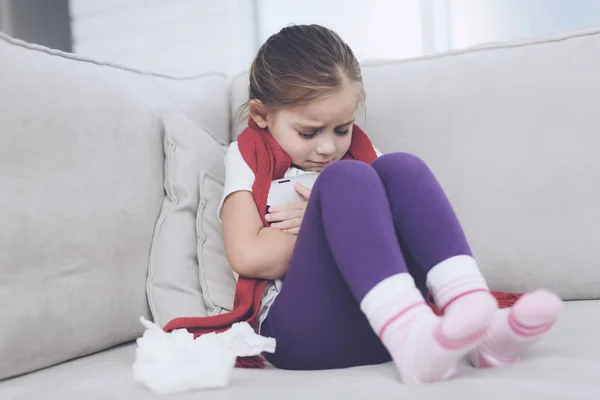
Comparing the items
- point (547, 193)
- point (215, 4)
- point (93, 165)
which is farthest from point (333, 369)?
point (215, 4)

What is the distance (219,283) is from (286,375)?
0.34 m

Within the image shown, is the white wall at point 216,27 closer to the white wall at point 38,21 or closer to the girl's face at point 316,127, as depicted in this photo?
the white wall at point 38,21

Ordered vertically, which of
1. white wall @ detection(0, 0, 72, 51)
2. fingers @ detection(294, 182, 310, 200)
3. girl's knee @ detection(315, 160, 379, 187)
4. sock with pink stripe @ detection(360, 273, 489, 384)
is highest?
white wall @ detection(0, 0, 72, 51)

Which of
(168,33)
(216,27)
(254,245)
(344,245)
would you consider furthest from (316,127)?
(168,33)

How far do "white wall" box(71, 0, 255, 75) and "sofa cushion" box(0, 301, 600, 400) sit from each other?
2.14 meters

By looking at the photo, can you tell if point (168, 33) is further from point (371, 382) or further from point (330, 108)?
point (371, 382)

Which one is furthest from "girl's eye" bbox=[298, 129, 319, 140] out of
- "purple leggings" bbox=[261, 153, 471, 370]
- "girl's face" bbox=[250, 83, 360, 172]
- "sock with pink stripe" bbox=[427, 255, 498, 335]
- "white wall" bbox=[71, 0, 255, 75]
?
"white wall" bbox=[71, 0, 255, 75]

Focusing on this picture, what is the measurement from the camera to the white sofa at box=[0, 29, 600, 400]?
83 centimetres

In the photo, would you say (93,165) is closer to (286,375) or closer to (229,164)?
(229,164)

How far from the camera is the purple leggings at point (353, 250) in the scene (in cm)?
77

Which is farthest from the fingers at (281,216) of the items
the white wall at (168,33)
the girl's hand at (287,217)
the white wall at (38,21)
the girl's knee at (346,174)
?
the white wall at (38,21)

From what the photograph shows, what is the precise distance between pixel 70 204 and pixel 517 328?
695 mm

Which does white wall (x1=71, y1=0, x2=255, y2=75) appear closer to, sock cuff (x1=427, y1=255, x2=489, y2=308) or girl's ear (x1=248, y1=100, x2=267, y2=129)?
girl's ear (x1=248, y1=100, x2=267, y2=129)

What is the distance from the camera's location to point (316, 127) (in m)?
1.12
